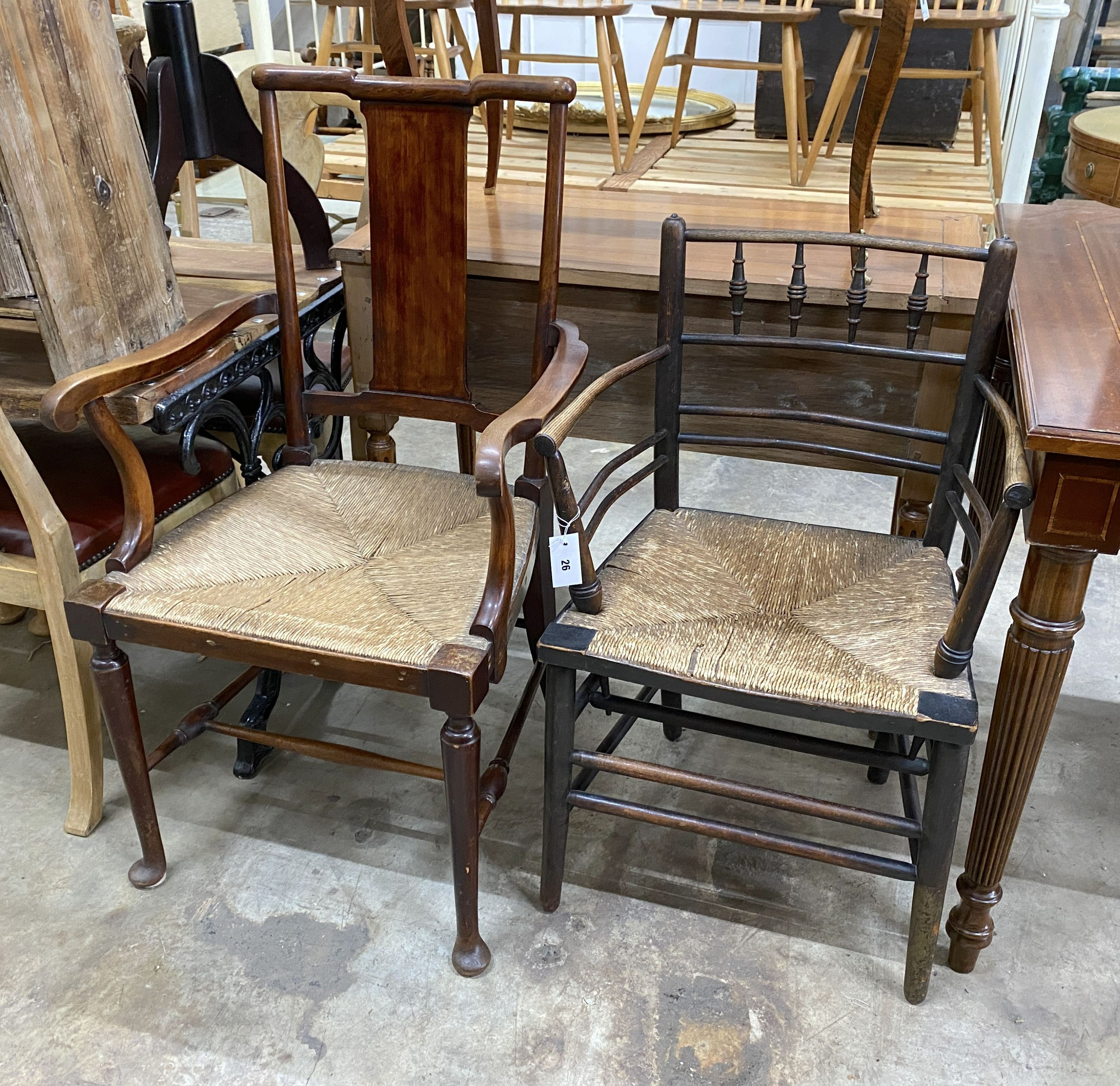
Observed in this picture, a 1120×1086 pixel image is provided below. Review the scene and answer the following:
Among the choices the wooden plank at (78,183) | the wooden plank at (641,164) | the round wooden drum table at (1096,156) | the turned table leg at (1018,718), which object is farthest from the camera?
the wooden plank at (641,164)

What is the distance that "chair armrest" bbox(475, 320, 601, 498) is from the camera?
1151 millimetres

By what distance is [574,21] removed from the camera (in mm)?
5340

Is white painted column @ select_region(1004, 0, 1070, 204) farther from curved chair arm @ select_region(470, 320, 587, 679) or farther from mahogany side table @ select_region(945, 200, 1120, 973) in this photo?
curved chair arm @ select_region(470, 320, 587, 679)

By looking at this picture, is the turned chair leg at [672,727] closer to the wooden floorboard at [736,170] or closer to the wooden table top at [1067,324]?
the wooden table top at [1067,324]

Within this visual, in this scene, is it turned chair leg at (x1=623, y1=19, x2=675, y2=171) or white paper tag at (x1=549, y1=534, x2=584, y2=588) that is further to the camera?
turned chair leg at (x1=623, y1=19, x2=675, y2=171)

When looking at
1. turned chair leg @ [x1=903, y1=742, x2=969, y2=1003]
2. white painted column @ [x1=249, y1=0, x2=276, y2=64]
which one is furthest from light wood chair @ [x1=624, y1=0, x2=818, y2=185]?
turned chair leg @ [x1=903, y1=742, x2=969, y2=1003]

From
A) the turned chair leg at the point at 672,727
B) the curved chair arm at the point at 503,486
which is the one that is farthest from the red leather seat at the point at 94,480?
the turned chair leg at the point at 672,727

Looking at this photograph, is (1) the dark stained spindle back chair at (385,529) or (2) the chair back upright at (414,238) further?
(2) the chair back upright at (414,238)

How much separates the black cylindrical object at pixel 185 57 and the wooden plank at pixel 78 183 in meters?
0.33

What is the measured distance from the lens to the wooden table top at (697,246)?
1633mm

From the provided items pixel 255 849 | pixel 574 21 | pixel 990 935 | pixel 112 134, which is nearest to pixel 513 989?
pixel 255 849

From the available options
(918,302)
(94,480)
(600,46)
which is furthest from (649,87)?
(94,480)

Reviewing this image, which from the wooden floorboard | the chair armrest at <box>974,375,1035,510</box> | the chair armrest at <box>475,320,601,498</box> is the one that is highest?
the chair armrest at <box>974,375,1035,510</box>

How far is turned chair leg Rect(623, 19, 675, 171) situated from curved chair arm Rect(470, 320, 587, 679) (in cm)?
199
